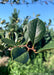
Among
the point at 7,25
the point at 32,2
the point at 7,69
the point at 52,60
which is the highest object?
the point at 32,2

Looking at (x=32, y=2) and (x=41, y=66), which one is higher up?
(x=32, y=2)

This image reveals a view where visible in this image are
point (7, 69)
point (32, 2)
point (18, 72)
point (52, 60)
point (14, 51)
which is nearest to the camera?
point (14, 51)

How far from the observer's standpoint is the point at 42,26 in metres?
0.22

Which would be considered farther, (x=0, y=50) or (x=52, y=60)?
(x=52, y=60)

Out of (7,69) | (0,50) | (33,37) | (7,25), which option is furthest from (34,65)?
(33,37)

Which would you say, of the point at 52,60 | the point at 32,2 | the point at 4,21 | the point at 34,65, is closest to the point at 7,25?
the point at 4,21

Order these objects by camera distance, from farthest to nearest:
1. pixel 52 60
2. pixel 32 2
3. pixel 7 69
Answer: pixel 52 60
pixel 7 69
pixel 32 2

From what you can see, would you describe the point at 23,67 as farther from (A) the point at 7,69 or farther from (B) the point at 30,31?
(B) the point at 30,31

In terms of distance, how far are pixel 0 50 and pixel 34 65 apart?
1.44m

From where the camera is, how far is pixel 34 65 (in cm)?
171

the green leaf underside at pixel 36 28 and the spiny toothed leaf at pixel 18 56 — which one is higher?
the green leaf underside at pixel 36 28

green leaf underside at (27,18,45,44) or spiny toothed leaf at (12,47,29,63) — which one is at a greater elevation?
green leaf underside at (27,18,45,44)

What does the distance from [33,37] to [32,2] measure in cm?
39

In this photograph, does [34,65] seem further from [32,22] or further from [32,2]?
[32,22]
